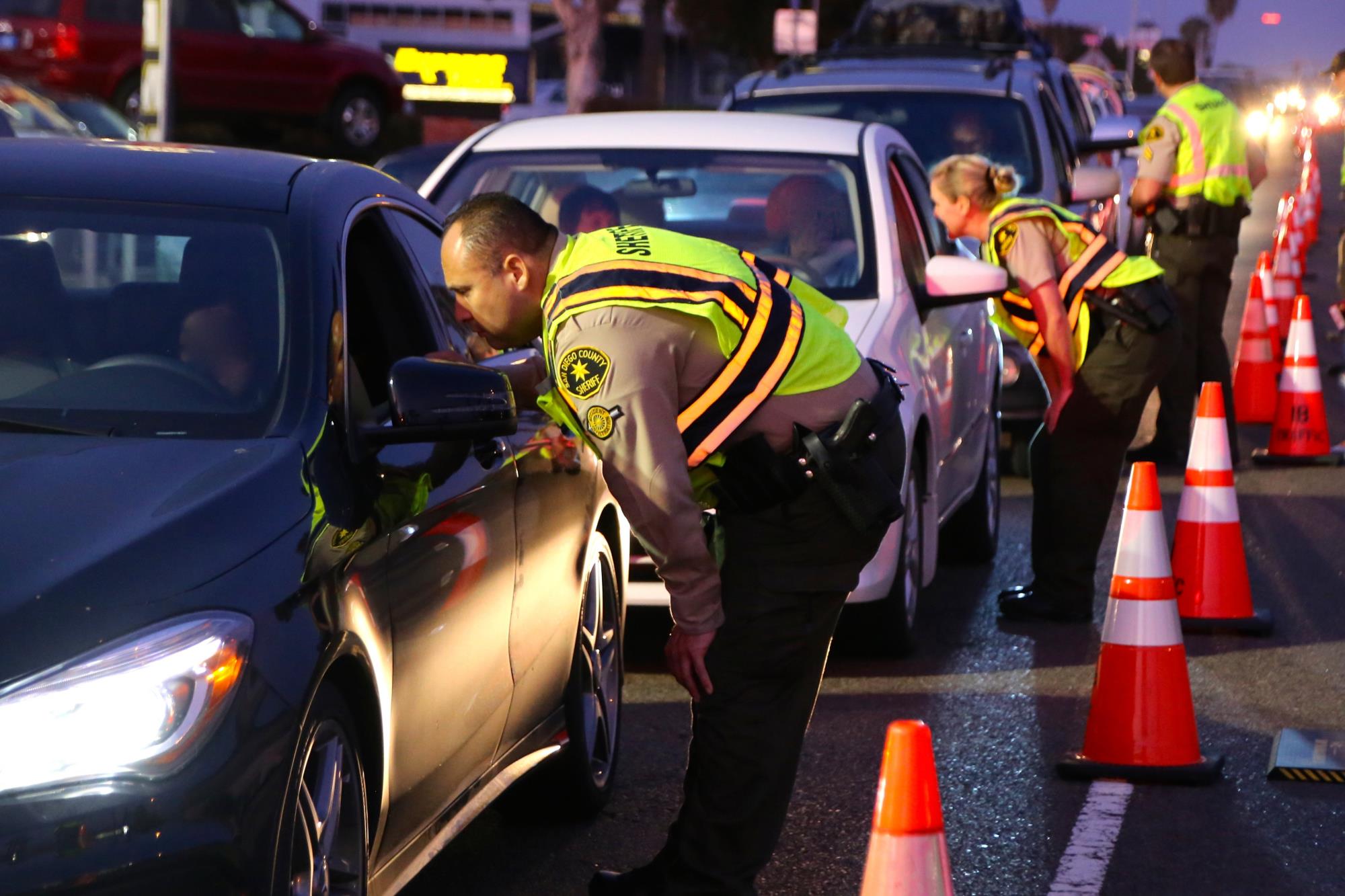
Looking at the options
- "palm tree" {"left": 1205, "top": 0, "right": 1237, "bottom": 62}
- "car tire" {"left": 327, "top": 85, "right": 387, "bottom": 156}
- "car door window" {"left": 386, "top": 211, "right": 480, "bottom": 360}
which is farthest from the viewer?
"palm tree" {"left": 1205, "top": 0, "right": 1237, "bottom": 62}

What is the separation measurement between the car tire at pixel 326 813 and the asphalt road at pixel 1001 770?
50.2 inches

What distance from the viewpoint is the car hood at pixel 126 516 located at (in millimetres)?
3078

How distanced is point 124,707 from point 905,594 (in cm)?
446

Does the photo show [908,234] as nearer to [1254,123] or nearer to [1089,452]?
[1089,452]

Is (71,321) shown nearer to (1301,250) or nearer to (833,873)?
(833,873)

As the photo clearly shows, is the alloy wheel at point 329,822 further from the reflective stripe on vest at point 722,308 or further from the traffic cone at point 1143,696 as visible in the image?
the traffic cone at point 1143,696

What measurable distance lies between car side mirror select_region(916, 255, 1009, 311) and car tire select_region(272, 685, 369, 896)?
14.0 feet

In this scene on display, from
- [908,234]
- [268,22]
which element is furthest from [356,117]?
[908,234]

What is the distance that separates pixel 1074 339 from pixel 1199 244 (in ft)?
14.3

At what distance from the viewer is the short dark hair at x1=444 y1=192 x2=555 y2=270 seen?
12.9 feet

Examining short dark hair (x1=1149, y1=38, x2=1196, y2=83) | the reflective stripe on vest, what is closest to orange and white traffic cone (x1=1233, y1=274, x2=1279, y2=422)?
short dark hair (x1=1149, y1=38, x2=1196, y2=83)

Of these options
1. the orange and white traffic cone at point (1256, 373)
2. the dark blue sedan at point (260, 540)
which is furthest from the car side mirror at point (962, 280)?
the orange and white traffic cone at point (1256, 373)

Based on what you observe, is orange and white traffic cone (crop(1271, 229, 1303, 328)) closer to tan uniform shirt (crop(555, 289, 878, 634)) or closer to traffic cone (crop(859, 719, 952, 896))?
tan uniform shirt (crop(555, 289, 878, 634))

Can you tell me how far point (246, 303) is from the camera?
417cm
